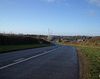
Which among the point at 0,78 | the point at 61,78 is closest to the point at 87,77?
the point at 61,78

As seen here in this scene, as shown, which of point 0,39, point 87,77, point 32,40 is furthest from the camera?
point 32,40

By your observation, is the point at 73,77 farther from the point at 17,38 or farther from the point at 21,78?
the point at 17,38

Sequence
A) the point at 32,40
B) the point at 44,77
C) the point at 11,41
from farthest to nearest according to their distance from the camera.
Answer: the point at 32,40 → the point at 11,41 → the point at 44,77

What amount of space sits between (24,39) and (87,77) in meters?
54.9

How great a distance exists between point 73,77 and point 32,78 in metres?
2.20

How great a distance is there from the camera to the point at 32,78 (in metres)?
10.4

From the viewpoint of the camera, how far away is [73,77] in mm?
11469

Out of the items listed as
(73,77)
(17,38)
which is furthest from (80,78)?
(17,38)

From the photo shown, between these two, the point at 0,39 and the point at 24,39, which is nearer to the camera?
the point at 0,39

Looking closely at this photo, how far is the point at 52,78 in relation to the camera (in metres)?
10.6

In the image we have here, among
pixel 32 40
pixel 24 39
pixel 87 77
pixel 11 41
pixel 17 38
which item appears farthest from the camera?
pixel 32 40

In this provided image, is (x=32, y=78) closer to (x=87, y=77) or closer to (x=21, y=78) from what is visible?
(x=21, y=78)

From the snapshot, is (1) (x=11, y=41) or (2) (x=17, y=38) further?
(2) (x=17, y=38)

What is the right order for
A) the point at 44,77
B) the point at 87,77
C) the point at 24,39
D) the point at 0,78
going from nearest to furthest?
1. the point at 0,78
2. the point at 44,77
3. the point at 87,77
4. the point at 24,39
